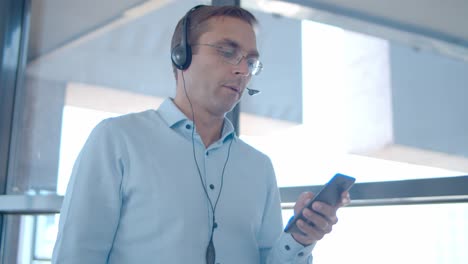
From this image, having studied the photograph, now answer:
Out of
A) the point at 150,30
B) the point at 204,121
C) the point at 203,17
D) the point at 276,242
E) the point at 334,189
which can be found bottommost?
the point at 276,242

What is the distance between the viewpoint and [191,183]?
1.46 meters

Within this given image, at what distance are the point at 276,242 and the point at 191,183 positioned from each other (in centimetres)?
28

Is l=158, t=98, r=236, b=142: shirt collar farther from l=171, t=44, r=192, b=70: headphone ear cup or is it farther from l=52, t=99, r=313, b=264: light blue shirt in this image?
l=171, t=44, r=192, b=70: headphone ear cup

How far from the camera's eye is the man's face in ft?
4.89

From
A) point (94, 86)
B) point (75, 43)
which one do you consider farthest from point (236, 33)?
point (75, 43)

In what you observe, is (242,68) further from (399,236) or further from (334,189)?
(399,236)

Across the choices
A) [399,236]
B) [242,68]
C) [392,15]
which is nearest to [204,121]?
[242,68]

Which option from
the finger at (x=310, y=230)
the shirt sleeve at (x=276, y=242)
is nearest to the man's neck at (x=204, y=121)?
the shirt sleeve at (x=276, y=242)

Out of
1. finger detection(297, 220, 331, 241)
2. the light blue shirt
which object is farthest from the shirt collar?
finger detection(297, 220, 331, 241)

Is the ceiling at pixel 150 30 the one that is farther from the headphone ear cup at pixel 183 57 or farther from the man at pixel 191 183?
the headphone ear cup at pixel 183 57

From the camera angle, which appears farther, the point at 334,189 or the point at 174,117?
the point at 174,117

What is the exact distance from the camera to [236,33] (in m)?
1.54

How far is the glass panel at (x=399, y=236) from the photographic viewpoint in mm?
1786

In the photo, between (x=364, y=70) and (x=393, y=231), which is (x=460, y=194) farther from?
(x=364, y=70)
